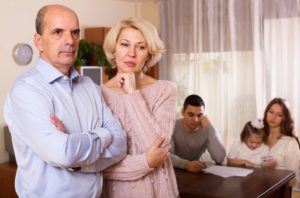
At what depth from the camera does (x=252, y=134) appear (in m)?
3.31

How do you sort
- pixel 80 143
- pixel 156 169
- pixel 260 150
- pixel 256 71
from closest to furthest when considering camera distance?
pixel 80 143 < pixel 156 169 < pixel 260 150 < pixel 256 71

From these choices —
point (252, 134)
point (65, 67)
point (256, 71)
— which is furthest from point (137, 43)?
point (256, 71)

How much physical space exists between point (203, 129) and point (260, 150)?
0.53 metres

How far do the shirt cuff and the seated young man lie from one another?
6.81 feet

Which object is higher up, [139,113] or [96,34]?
[96,34]

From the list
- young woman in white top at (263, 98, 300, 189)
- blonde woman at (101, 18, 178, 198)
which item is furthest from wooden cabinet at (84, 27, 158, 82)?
blonde woman at (101, 18, 178, 198)

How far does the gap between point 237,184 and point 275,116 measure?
A: 105 cm

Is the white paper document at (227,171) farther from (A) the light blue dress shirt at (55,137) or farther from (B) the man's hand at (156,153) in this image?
(A) the light blue dress shirt at (55,137)

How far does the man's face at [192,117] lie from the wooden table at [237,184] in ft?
2.08

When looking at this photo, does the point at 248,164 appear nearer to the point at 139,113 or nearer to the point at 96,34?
the point at 139,113

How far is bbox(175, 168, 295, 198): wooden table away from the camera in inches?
90.9

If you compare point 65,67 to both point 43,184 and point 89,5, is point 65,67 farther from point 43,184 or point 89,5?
point 89,5

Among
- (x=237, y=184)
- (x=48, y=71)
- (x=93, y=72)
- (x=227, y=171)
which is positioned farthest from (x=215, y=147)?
(x=48, y=71)

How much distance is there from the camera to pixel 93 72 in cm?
408
